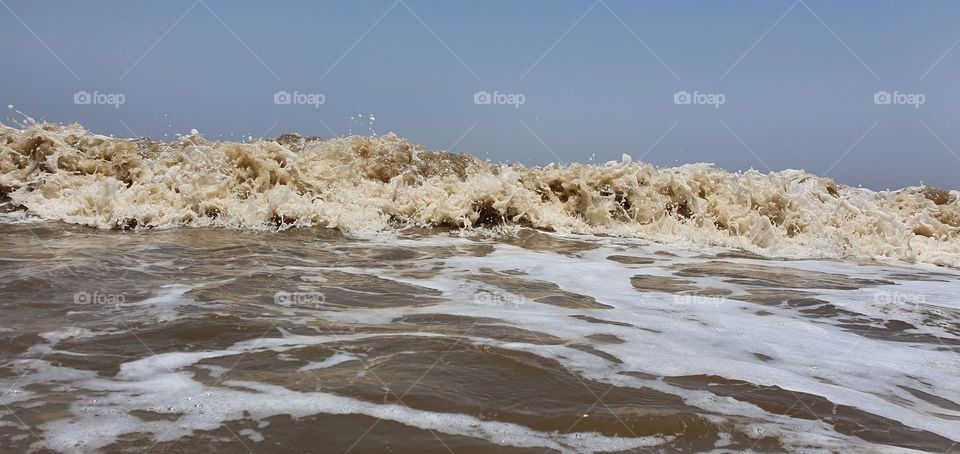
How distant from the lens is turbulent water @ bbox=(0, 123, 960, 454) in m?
2.21

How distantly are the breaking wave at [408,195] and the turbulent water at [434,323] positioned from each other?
0.05 metres

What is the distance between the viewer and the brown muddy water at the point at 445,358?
2.14 m

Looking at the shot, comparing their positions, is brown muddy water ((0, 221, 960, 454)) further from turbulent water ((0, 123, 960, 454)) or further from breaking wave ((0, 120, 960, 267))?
breaking wave ((0, 120, 960, 267))

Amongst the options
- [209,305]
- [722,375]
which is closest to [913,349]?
Answer: [722,375]

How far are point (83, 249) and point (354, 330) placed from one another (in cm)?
318

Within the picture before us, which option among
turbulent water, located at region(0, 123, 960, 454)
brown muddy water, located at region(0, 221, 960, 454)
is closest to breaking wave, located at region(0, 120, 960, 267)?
turbulent water, located at region(0, 123, 960, 454)

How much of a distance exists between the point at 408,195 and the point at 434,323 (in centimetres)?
544

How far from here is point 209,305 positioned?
3586 millimetres

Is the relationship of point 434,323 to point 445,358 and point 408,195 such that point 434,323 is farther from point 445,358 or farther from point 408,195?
point 408,195

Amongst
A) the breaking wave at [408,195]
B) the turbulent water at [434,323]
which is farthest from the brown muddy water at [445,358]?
the breaking wave at [408,195]

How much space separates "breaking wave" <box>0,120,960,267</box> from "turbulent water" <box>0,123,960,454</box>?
0.16ft

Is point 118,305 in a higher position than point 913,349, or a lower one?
higher

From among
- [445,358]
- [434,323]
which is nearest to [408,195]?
[434,323]

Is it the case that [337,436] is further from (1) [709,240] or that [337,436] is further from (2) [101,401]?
(1) [709,240]
